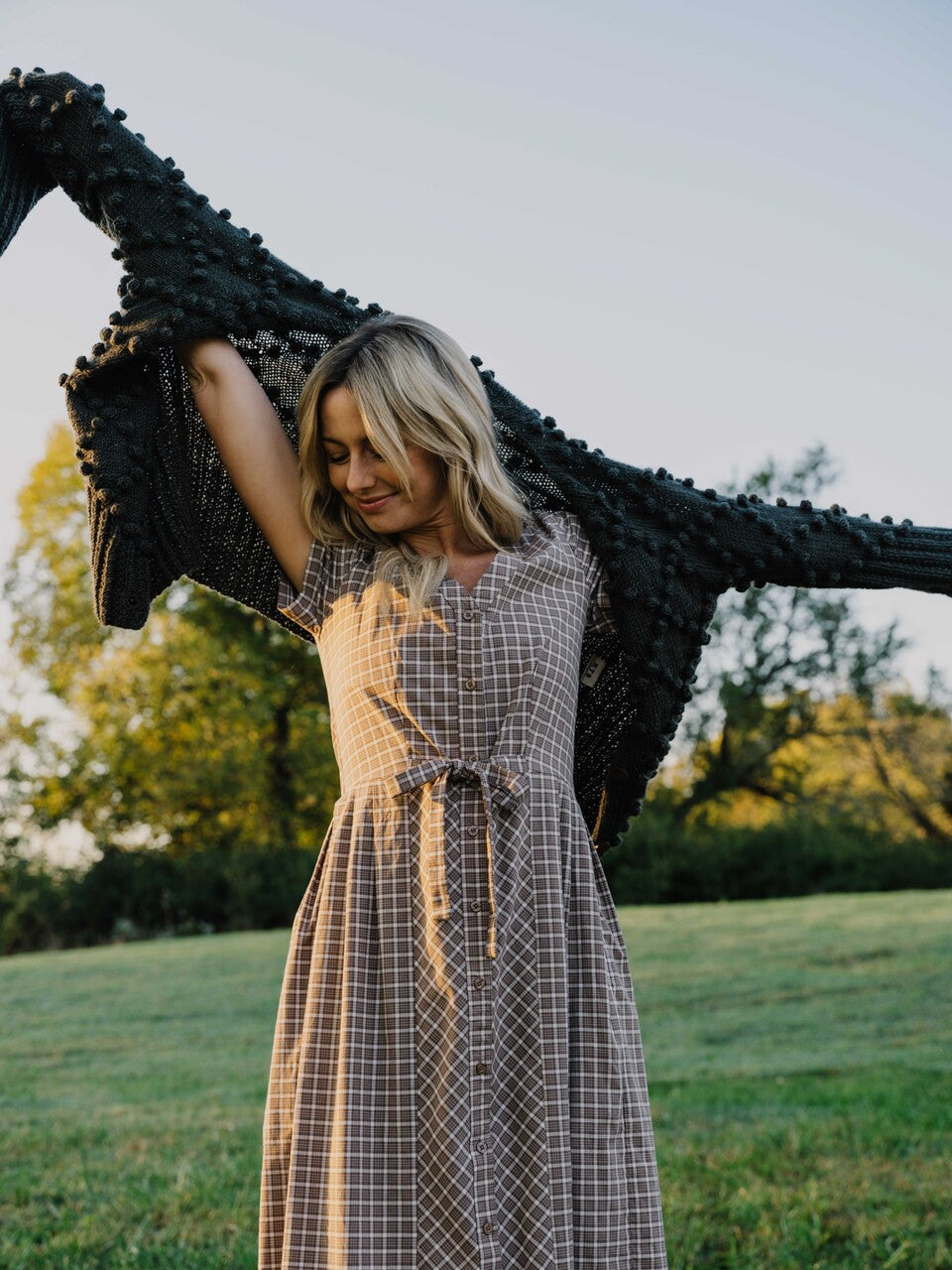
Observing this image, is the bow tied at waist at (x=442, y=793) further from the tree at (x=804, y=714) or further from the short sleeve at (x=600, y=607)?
the tree at (x=804, y=714)

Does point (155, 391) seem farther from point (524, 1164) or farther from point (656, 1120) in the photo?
point (656, 1120)

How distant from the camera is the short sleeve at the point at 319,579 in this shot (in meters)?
2.58

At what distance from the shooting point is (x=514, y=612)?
8.02 feet

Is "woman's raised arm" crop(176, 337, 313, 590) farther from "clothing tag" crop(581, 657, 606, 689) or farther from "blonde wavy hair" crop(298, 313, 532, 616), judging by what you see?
"clothing tag" crop(581, 657, 606, 689)

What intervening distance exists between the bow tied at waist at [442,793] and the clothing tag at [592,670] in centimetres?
50

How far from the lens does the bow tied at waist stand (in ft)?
7.34

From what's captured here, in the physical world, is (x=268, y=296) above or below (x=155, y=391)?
above

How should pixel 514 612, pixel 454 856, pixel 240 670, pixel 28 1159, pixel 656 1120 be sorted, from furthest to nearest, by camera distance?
pixel 240 670 → pixel 656 1120 → pixel 28 1159 → pixel 514 612 → pixel 454 856

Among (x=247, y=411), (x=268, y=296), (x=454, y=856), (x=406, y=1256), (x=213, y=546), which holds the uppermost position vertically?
(x=268, y=296)

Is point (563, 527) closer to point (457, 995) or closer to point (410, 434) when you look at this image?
point (410, 434)

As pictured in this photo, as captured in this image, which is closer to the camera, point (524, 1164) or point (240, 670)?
point (524, 1164)

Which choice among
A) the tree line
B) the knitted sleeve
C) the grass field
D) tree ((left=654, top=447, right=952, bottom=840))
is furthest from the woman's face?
tree ((left=654, top=447, right=952, bottom=840))

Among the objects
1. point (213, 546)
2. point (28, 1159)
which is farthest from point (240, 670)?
point (213, 546)

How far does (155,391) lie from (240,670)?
753 inches
